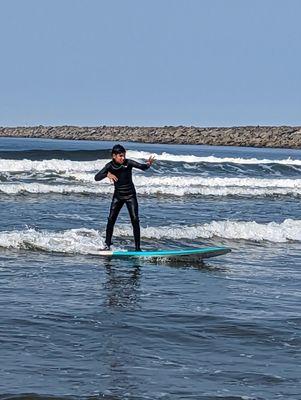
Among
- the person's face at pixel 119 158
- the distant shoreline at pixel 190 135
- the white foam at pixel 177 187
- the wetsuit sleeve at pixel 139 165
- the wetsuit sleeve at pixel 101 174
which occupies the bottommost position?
the white foam at pixel 177 187

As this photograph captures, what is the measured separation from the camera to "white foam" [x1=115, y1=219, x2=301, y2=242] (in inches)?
589

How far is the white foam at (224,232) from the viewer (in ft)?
49.1

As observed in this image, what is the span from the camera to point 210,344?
680cm

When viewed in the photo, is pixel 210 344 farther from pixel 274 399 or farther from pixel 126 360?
pixel 274 399

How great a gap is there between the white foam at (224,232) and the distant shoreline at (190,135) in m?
78.6

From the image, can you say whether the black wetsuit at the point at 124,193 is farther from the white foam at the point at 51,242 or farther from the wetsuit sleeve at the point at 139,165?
the white foam at the point at 51,242

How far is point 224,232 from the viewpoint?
15.7 metres

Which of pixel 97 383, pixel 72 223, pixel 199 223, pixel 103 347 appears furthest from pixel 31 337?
pixel 199 223

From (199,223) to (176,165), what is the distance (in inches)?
910

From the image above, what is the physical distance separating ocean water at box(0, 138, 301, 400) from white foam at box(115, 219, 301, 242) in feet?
0.12

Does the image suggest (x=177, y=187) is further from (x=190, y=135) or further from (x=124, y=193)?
(x=190, y=135)

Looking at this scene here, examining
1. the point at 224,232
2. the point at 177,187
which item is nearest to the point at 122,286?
the point at 224,232

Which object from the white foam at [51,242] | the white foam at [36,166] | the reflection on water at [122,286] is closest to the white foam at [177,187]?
the white foam at [36,166]

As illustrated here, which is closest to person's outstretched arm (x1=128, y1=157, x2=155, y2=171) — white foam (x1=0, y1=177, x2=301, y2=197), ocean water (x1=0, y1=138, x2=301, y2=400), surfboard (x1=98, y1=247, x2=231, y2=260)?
surfboard (x1=98, y1=247, x2=231, y2=260)
